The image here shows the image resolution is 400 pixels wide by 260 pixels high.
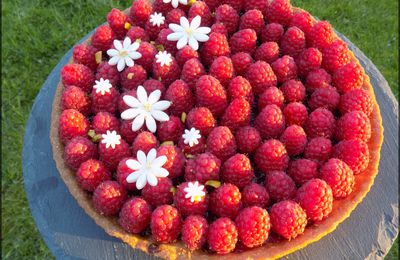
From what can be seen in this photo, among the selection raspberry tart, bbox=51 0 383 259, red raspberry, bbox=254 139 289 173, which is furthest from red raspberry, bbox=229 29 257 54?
red raspberry, bbox=254 139 289 173

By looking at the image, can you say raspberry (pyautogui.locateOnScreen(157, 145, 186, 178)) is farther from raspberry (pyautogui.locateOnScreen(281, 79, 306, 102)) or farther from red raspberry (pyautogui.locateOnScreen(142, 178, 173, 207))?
raspberry (pyautogui.locateOnScreen(281, 79, 306, 102))

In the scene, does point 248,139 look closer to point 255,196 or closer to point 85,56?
point 255,196

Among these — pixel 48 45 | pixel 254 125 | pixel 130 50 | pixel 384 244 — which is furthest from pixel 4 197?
pixel 384 244

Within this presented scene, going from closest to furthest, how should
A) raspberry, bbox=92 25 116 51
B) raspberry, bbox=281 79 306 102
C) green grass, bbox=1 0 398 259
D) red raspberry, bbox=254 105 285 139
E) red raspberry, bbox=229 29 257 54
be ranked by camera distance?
red raspberry, bbox=254 105 285 139 < raspberry, bbox=281 79 306 102 < red raspberry, bbox=229 29 257 54 < raspberry, bbox=92 25 116 51 < green grass, bbox=1 0 398 259

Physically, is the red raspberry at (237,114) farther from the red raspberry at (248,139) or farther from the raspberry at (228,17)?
the raspberry at (228,17)

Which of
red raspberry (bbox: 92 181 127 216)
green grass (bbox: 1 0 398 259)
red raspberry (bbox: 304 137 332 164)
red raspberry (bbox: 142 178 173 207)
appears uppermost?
red raspberry (bbox: 304 137 332 164)

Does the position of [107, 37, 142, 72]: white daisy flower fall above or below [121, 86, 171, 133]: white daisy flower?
above

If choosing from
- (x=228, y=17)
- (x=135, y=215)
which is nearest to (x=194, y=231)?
(x=135, y=215)
